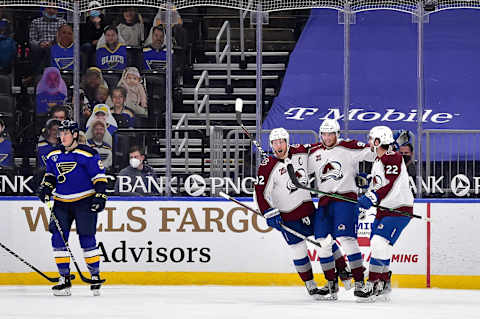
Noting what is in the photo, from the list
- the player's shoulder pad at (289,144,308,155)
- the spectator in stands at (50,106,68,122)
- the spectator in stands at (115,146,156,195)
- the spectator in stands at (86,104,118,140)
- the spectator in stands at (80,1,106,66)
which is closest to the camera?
the player's shoulder pad at (289,144,308,155)

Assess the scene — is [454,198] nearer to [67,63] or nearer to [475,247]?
[475,247]

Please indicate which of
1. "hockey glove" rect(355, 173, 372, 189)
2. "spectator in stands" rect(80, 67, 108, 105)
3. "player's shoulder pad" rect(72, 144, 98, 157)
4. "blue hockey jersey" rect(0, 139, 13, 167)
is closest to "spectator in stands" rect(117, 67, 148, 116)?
"spectator in stands" rect(80, 67, 108, 105)

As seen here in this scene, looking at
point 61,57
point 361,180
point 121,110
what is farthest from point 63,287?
point 61,57

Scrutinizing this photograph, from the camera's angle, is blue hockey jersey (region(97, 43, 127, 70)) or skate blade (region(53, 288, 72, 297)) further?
blue hockey jersey (region(97, 43, 127, 70))

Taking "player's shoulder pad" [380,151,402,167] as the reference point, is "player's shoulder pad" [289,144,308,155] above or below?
above

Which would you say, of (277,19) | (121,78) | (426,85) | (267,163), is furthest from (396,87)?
(267,163)

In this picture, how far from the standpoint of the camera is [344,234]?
7926mm

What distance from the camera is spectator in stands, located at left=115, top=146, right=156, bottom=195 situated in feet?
32.8

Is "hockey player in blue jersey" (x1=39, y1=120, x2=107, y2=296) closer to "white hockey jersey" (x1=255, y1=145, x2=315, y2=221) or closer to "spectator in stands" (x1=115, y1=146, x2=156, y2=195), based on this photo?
"white hockey jersey" (x1=255, y1=145, x2=315, y2=221)

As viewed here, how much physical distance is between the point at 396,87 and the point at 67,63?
13.8 feet

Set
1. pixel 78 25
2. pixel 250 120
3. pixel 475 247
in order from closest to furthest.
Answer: pixel 475 247
pixel 78 25
pixel 250 120

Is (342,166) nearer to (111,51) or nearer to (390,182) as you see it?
(390,182)

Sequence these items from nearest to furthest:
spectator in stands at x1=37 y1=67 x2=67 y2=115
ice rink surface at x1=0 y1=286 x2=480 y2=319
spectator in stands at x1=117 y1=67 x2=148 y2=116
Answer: ice rink surface at x1=0 y1=286 x2=480 y2=319 < spectator in stands at x1=37 y1=67 x2=67 y2=115 < spectator in stands at x1=117 y1=67 x2=148 y2=116

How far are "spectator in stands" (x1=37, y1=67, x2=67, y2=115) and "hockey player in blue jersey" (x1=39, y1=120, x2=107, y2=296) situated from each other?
3.11 metres
